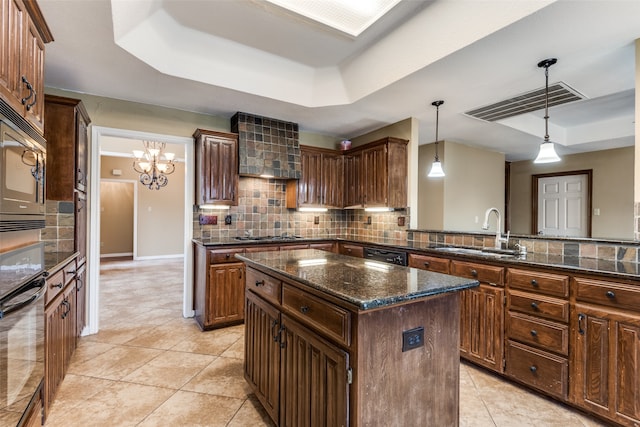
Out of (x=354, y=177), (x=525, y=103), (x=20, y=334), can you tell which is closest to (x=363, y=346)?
(x=20, y=334)

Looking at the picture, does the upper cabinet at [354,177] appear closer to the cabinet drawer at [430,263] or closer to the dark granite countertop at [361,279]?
the cabinet drawer at [430,263]

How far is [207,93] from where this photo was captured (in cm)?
325

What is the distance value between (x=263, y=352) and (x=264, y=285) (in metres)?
0.41

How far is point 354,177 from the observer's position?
14.8 feet

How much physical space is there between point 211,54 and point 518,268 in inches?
129

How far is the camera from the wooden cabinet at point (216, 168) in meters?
3.59

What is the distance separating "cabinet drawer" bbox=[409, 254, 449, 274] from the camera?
273 cm

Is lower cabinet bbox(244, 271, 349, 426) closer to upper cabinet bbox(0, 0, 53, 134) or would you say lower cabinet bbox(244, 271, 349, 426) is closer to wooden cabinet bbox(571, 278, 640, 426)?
upper cabinet bbox(0, 0, 53, 134)

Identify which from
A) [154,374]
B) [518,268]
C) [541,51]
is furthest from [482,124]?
[154,374]

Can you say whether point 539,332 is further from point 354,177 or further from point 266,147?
point 266,147

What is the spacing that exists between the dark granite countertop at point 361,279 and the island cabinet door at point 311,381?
0.79ft

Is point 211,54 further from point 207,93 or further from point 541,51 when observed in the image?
point 541,51

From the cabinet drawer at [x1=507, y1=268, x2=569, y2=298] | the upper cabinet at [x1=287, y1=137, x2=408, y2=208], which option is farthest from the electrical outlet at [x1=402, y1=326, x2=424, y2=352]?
the upper cabinet at [x1=287, y1=137, x2=408, y2=208]

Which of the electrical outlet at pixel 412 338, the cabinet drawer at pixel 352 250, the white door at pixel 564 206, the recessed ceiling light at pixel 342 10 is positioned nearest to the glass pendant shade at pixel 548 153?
the recessed ceiling light at pixel 342 10
